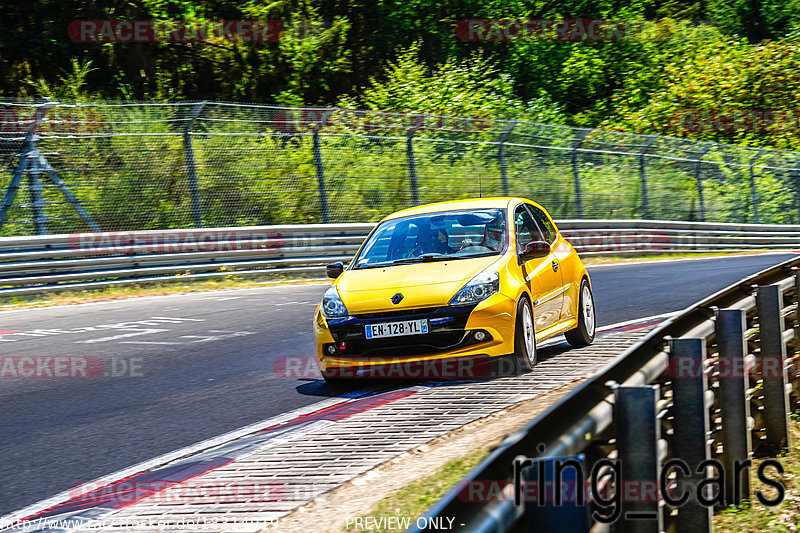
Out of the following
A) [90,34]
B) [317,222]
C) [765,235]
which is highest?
[90,34]

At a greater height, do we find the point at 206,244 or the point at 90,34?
the point at 90,34

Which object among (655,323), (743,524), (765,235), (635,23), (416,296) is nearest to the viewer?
(743,524)

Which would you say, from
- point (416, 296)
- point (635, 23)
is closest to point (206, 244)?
point (416, 296)

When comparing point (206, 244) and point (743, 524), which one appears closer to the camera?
point (743, 524)

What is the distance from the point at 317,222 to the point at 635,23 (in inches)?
1249

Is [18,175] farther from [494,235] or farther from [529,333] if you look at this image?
[529,333]

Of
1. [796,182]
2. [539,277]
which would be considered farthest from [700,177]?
[539,277]

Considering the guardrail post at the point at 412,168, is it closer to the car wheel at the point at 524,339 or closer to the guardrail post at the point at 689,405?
the car wheel at the point at 524,339

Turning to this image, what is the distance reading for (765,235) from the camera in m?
33.5

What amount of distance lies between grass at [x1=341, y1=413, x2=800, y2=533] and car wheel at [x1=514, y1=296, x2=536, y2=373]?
269cm

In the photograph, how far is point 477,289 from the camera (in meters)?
8.13

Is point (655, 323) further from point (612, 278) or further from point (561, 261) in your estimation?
point (612, 278)

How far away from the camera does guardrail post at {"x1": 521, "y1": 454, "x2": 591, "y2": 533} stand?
7.83 feet

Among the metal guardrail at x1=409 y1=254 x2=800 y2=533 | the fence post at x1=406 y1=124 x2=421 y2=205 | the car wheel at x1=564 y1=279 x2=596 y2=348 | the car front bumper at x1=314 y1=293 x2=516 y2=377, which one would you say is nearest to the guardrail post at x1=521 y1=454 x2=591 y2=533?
the metal guardrail at x1=409 y1=254 x2=800 y2=533
